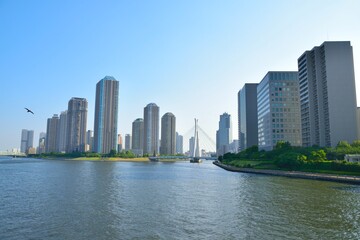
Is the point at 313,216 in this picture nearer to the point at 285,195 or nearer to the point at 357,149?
the point at 285,195

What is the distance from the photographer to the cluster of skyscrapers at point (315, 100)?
146500 mm

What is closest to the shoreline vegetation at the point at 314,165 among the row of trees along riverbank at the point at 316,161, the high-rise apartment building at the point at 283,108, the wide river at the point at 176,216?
the row of trees along riverbank at the point at 316,161

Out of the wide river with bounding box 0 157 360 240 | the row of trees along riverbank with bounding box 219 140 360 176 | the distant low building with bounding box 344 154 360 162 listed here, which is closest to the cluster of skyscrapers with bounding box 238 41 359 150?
the row of trees along riverbank with bounding box 219 140 360 176

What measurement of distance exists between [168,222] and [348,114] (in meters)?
145

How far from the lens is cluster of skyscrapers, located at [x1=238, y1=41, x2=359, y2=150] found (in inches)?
5768

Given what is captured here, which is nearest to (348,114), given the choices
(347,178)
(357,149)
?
(357,149)

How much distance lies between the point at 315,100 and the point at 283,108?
26.6 metres

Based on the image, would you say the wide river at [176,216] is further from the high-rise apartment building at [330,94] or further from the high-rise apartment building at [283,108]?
the high-rise apartment building at [283,108]

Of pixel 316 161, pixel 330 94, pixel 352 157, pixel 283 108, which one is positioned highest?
pixel 330 94

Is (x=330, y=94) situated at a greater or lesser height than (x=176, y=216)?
greater

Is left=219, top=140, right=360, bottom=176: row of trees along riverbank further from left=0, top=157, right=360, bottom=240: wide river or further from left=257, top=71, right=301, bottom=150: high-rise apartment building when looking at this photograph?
left=257, top=71, right=301, bottom=150: high-rise apartment building

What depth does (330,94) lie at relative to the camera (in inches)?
5856

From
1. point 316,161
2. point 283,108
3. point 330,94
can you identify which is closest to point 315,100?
point 330,94

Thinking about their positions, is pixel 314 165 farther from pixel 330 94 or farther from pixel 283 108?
pixel 283 108
